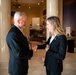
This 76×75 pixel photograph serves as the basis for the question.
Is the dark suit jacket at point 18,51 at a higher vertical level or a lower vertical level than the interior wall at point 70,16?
lower

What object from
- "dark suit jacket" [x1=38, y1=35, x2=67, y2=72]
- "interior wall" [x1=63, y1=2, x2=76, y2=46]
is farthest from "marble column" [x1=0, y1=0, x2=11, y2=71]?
"interior wall" [x1=63, y1=2, x2=76, y2=46]

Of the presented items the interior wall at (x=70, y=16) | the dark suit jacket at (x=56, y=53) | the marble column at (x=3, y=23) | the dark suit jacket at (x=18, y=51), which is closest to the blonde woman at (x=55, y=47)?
the dark suit jacket at (x=56, y=53)

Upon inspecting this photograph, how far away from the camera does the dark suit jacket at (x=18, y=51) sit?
2275mm

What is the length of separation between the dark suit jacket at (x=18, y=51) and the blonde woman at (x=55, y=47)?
0.34 metres

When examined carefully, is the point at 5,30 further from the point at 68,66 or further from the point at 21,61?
the point at 21,61

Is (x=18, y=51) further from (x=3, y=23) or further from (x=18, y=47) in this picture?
(x=3, y=23)

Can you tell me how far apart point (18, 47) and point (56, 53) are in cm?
67

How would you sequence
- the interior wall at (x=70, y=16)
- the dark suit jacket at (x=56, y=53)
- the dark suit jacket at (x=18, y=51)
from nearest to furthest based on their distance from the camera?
the dark suit jacket at (x=18, y=51)
the dark suit jacket at (x=56, y=53)
the interior wall at (x=70, y=16)

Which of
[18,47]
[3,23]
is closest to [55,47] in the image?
[18,47]

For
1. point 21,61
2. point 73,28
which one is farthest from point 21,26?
point 73,28

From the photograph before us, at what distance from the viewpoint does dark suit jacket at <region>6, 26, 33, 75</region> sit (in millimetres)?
2275

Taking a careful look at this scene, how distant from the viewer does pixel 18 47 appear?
227 cm

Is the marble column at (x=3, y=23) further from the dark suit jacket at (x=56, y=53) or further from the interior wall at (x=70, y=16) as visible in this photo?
the interior wall at (x=70, y=16)

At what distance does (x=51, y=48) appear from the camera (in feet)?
8.91
